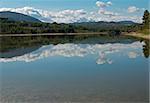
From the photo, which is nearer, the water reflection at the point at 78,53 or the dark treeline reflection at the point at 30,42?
the water reflection at the point at 78,53

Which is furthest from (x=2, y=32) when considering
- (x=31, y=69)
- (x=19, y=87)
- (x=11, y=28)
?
(x=19, y=87)

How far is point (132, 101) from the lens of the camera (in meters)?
8.52

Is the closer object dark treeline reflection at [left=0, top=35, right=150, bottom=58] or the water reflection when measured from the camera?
the water reflection

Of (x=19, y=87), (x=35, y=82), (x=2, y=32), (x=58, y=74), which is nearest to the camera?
(x=19, y=87)

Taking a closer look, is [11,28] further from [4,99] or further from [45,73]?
[4,99]

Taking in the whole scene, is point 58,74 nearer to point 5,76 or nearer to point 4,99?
point 5,76

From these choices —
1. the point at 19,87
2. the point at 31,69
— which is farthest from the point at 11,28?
the point at 19,87

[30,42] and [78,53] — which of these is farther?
[30,42]

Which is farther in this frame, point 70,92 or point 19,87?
point 19,87

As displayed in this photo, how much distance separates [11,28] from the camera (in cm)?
Result: 6594

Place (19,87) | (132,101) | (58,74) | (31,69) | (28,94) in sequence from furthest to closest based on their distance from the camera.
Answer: (31,69) → (58,74) → (19,87) → (28,94) → (132,101)

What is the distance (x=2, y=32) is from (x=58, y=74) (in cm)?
4984

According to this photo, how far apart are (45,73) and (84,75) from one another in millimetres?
1738

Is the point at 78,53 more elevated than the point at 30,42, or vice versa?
the point at 78,53
